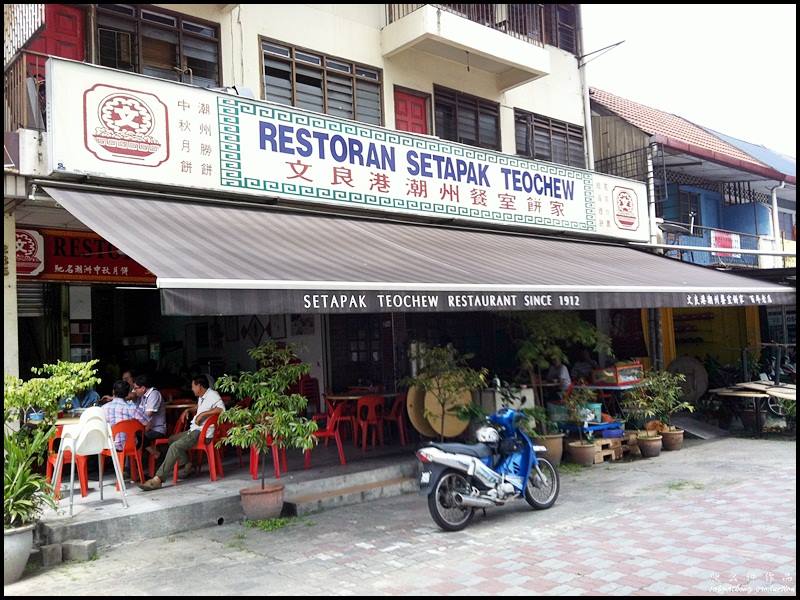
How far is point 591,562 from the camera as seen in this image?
5.62m

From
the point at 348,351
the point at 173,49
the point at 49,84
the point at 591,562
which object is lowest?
the point at 591,562

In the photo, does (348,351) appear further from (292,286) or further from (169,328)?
(292,286)

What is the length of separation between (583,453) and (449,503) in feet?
12.7

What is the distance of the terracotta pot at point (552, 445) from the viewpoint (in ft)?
31.6

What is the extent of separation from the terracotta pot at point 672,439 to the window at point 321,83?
6676 mm

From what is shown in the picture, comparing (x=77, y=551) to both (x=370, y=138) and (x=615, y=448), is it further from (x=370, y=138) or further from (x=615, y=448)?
(x=615, y=448)

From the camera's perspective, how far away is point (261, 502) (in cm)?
718

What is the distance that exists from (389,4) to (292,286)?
7113mm

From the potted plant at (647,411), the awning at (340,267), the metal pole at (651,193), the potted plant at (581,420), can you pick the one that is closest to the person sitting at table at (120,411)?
the awning at (340,267)

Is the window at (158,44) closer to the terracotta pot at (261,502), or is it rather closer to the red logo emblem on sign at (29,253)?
the red logo emblem on sign at (29,253)

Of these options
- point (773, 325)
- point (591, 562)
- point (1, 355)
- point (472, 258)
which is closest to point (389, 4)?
point (472, 258)

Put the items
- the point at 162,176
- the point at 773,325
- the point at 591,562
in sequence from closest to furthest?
the point at 591,562, the point at 162,176, the point at 773,325

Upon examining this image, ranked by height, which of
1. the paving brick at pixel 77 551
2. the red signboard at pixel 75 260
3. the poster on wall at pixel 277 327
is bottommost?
the paving brick at pixel 77 551

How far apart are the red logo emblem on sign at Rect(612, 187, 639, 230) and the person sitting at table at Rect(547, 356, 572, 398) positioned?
383 centimetres
